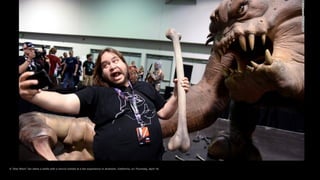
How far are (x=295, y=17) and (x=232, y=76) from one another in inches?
8.5

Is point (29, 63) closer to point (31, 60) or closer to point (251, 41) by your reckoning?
point (31, 60)

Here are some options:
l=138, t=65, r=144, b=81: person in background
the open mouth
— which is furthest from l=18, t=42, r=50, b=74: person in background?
the open mouth

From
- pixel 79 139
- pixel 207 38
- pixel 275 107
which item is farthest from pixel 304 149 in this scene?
pixel 79 139

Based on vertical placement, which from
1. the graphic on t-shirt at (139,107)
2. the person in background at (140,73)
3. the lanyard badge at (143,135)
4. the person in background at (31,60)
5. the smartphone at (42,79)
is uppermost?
the person in background at (31,60)

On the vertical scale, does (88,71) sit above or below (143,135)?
above

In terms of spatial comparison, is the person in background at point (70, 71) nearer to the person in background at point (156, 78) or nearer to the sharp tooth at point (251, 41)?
the person in background at point (156, 78)

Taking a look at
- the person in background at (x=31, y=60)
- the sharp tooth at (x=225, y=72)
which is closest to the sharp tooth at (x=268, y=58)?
the sharp tooth at (x=225, y=72)

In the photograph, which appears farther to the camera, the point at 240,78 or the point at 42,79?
the point at 240,78

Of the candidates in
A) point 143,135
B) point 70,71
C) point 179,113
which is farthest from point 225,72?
point 70,71

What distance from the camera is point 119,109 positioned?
33.8 inches

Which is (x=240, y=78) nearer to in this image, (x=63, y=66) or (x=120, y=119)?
(x=120, y=119)

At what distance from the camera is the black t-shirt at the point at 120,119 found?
0.84 m

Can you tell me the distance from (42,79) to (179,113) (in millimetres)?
326

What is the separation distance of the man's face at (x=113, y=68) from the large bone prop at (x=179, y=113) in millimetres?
133
